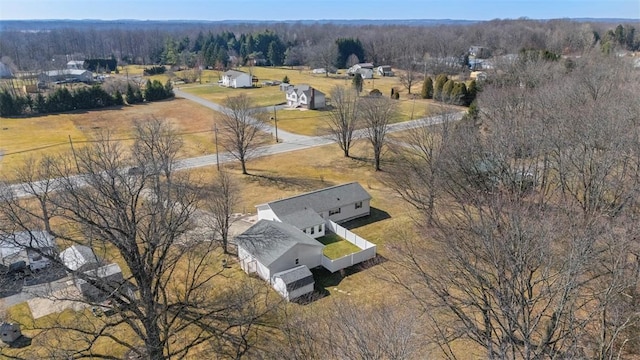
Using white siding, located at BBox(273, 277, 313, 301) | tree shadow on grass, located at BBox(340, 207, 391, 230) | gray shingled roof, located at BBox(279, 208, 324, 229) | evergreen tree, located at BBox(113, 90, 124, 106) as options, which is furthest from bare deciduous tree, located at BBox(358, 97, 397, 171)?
evergreen tree, located at BBox(113, 90, 124, 106)

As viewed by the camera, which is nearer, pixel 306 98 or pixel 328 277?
pixel 328 277

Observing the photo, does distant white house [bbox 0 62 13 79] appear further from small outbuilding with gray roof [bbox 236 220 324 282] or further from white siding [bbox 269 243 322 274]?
white siding [bbox 269 243 322 274]

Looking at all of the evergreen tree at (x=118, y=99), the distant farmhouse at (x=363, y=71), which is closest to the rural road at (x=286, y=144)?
the evergreen tree at (x=118, y=99)

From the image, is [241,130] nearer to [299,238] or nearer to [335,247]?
[335,247]

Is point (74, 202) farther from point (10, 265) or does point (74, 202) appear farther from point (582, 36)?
point (582, 36)

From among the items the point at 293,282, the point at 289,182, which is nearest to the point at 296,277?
the point at 293,282
